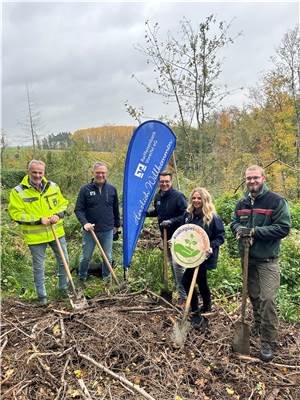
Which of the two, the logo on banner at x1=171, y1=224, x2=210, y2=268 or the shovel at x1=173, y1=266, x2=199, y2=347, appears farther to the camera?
the logo on banner at x1=171, y1=224, x2=210, y2=268

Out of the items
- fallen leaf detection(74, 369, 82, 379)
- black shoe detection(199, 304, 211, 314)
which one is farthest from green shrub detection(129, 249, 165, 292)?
fallen leaf detection(74, 369, 82, 379)

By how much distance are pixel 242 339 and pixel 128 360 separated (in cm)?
126

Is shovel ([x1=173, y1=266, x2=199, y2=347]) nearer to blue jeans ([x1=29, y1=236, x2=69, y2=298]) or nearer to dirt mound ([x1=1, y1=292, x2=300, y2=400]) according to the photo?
dirt mound ([x1=1, y1=292, x2=300, y2=400])

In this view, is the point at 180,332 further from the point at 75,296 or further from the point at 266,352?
the point at 75,296

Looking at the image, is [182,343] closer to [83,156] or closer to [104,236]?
[104,236]

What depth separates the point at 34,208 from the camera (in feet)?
14.2

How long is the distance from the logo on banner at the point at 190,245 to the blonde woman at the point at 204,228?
0.31ft

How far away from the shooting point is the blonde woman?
399cm

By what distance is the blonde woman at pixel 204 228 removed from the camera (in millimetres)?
3990

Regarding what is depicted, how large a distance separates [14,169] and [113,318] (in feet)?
63.6

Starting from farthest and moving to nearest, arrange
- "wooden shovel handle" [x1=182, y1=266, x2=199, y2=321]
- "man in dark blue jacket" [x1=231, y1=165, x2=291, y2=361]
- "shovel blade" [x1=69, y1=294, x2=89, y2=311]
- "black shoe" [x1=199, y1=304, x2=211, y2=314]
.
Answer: "black shoe" [x1=199, y1=304, x2=211, y2=314]
"shovel blade" [x1=69, y1=294, x2=89, y2=311]
"wooden shovel handle" [x1=182, y1=266, x2=199, y2=321]
"man in dark blue jacket" [x1=231, y1=165, x2=291, y2=361]

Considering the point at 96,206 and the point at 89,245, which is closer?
the point at 96,206

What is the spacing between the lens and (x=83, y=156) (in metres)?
16.8

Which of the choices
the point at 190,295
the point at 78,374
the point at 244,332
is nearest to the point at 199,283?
the point at 190,295
